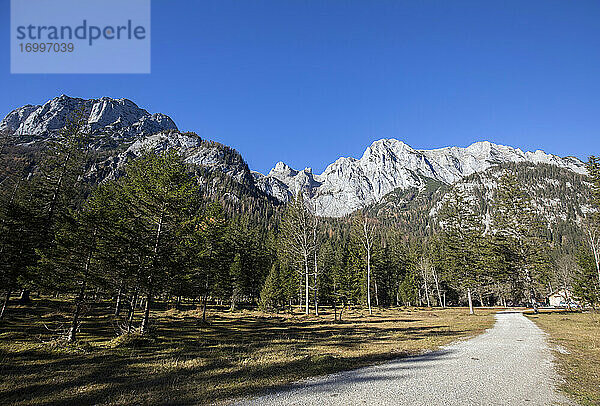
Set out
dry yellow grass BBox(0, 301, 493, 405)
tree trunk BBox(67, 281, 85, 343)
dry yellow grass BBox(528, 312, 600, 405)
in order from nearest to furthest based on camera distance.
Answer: dry yellow grass BBox(528, 312, 600, 405) < dry yellow grass BBox(0, 301, 493, 405) < tree trunk BBox(67, 281, 85, 343)

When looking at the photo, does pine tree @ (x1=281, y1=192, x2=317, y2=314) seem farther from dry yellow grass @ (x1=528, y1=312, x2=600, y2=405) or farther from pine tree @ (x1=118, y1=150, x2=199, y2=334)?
dry yellow grass @ (x1=528, y1=312, x2=600, y2=405)

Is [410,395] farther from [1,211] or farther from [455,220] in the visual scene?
[455,220]

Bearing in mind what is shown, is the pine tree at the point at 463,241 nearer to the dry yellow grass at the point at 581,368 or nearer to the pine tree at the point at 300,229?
the pine tree at the point at 300,229

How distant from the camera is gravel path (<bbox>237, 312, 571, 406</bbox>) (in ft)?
20.9

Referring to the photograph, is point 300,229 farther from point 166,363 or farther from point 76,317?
point 166,363

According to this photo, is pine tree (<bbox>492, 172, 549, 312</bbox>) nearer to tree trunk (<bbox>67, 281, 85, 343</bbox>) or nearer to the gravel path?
the gravel path

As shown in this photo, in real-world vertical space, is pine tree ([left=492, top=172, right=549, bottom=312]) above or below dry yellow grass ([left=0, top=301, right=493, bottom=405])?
above

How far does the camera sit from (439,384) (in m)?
7.52

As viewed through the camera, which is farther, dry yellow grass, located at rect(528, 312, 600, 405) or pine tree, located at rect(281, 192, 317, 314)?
pine tree, located at rect(281, 192, 317, 314)

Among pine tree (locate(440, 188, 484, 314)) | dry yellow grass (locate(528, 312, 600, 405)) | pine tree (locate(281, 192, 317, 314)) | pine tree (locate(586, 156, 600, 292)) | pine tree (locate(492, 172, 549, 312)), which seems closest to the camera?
dry yellow grass (locate(528, 312, 600, 405))

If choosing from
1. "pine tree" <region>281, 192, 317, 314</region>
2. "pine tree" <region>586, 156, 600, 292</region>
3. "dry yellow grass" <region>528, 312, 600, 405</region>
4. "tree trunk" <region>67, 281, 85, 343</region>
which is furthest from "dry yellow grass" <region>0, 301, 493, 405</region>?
"pine tree" <region>586, 156, 600, 292</region>

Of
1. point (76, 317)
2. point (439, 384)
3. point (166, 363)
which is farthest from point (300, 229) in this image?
point (439, 384)

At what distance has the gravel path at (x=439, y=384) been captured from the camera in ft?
20.9

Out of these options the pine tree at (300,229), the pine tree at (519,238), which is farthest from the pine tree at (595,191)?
the pine tree at (300,229)
